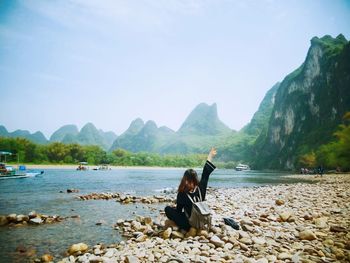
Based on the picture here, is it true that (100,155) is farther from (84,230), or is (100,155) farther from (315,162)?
(84,230)

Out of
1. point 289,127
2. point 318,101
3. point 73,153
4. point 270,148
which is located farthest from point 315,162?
point 73,153

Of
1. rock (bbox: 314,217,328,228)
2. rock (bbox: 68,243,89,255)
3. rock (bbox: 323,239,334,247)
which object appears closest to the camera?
rock (bbox: 323,239,334,247)

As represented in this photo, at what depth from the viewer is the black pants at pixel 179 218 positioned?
7854mm

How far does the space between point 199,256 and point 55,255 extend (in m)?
4.58

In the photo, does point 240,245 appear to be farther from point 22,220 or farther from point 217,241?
point 22,220

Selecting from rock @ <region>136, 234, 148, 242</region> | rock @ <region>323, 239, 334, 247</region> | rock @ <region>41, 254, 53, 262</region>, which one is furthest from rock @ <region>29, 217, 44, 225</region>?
rock @ <region>323, 239, 334, 247</region>

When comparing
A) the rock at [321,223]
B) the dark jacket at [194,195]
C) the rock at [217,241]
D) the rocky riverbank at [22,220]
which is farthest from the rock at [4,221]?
the rock at [321,223]

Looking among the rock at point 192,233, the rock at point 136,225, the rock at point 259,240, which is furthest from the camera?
the rock at point 136,225

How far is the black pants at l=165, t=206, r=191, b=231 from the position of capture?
7854mm

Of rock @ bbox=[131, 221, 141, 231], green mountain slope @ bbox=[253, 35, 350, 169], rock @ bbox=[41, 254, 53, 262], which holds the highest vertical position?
green mountain slope @ bbox=[253, 35, 350, 169]

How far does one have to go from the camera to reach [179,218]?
7961 millimetres

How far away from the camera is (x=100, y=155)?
143125mm

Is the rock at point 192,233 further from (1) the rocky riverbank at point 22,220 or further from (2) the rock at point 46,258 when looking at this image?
(1) the rocky riverbank at point 22,220

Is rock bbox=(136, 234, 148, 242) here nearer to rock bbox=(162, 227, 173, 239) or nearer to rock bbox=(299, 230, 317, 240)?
rock bbox=(162, 227, 173, 239)
